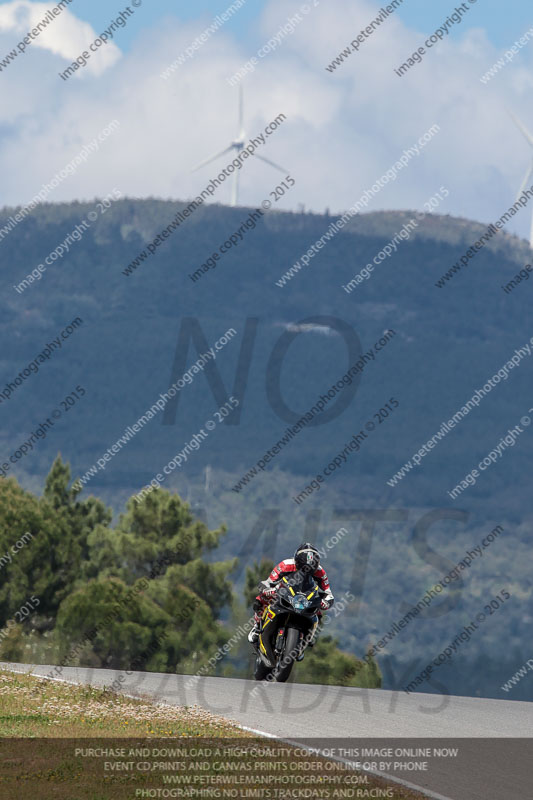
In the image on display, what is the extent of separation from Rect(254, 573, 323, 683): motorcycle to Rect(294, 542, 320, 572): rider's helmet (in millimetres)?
261

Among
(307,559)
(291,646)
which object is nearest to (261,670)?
(291,646)

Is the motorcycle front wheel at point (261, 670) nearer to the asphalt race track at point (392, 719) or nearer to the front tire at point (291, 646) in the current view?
the asphalt race track at point (392, 719)

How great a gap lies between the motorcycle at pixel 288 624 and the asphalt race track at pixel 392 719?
1.00 meters

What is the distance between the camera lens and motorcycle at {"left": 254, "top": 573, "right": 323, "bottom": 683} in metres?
20.1

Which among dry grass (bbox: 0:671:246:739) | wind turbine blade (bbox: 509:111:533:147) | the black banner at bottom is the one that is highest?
wind turbine blade (bbox: 509:111:533:147)

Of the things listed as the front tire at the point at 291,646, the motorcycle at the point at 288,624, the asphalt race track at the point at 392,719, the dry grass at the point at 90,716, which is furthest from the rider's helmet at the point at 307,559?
the dry grass at the point at 90,716

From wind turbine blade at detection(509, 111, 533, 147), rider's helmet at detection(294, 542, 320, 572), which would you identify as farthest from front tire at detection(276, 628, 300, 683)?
wind turbine blade at detection(509, 111, 533, 147)

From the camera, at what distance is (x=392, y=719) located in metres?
22.3

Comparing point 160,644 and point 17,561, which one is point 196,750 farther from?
point 17,561

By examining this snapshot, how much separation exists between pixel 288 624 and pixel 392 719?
11.0 ft

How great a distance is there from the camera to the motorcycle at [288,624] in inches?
791

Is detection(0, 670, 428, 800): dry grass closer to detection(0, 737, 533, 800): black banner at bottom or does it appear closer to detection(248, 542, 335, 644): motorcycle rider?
detection(0, 737, 533, 800): black banner at bottom

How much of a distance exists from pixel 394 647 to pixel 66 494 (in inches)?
4223

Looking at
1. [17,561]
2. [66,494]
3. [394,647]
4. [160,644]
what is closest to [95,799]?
[160,644]
